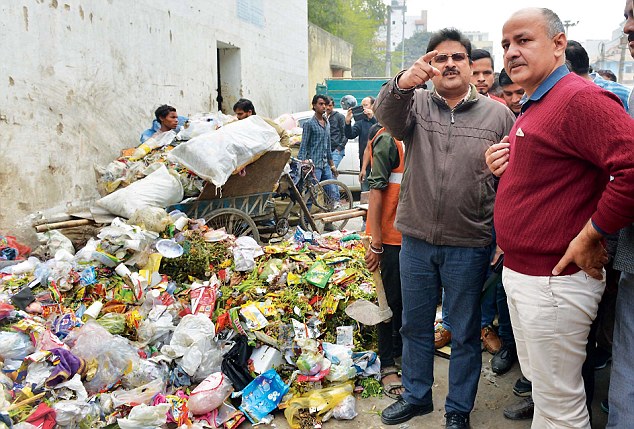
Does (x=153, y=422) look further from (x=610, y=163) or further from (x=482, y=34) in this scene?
(x=482, y=34)

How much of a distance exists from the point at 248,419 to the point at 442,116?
83.4 inches

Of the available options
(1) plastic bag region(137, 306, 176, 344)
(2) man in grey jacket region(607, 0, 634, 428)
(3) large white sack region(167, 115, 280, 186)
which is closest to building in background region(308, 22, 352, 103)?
(3) large white sack region(167, 115, 280, 186)

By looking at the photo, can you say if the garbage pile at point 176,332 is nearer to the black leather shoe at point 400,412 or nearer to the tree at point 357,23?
the black leather shoe at point 400,412

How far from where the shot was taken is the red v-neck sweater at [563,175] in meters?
1.71

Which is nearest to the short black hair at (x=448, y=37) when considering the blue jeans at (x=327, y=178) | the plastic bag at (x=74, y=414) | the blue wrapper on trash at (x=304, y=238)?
the plastic bag at (x=74, y=414)

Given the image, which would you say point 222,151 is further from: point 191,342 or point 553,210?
point 553,210

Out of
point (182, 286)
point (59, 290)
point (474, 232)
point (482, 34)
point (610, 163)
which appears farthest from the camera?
point (482, 34)

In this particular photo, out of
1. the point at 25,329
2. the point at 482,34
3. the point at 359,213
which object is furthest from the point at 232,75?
the point at 482,34

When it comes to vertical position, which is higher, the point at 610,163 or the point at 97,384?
the point at 610,163

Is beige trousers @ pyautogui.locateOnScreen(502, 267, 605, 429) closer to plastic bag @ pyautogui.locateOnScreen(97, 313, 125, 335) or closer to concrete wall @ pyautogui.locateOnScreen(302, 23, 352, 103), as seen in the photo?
plastic bag @ pyautogui.locateOnScreen(97, 313, 125, 335)

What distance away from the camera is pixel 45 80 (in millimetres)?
5676

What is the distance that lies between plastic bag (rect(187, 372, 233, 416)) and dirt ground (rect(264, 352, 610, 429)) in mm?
358

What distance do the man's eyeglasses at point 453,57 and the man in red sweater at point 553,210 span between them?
0.57 meters

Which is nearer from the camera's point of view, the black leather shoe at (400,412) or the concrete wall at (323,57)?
the black leather shoe at (400,412)
